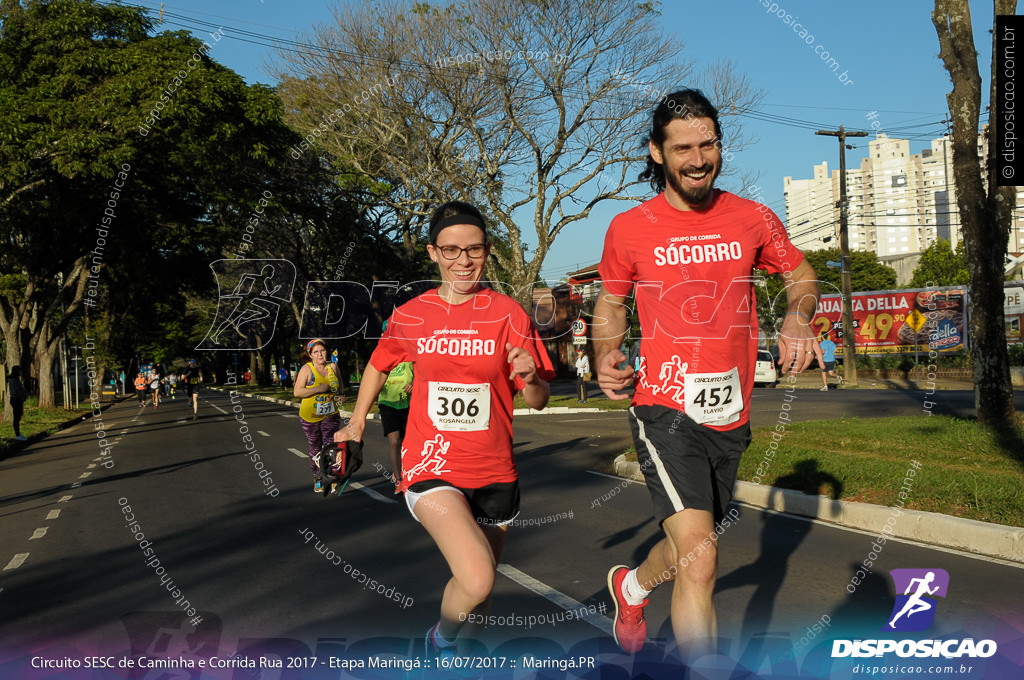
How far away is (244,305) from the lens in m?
23.0

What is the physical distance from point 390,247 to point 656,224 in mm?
30048

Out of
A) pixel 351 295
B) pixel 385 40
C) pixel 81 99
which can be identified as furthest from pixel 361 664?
pixel 351 295

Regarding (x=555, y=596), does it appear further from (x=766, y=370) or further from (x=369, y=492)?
(x=766, y=370)

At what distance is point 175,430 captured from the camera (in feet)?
76.7

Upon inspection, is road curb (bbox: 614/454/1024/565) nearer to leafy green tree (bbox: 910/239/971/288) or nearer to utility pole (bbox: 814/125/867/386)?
utility pole (bbox: 814/125/867/386)

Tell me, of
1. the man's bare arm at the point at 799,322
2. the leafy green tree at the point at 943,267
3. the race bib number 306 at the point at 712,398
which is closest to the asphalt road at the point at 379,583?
the race bib number 306 at the point at 712,398

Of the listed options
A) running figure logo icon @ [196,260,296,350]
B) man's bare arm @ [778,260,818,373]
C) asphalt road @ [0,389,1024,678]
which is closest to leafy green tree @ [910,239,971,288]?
running figure logo icon @ [196,260,296,350]

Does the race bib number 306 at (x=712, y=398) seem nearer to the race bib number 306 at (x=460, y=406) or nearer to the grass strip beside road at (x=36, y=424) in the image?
the race bib number 306 at (x=460, y=406)

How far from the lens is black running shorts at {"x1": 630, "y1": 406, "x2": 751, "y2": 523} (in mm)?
3416

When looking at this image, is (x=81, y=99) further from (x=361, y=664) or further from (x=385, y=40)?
(x=361, y=664)

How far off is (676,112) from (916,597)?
3263mm

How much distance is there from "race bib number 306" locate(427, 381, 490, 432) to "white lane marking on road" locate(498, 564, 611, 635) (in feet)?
5.34

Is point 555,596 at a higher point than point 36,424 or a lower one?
higher

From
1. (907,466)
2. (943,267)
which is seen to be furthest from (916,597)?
(943,267)
